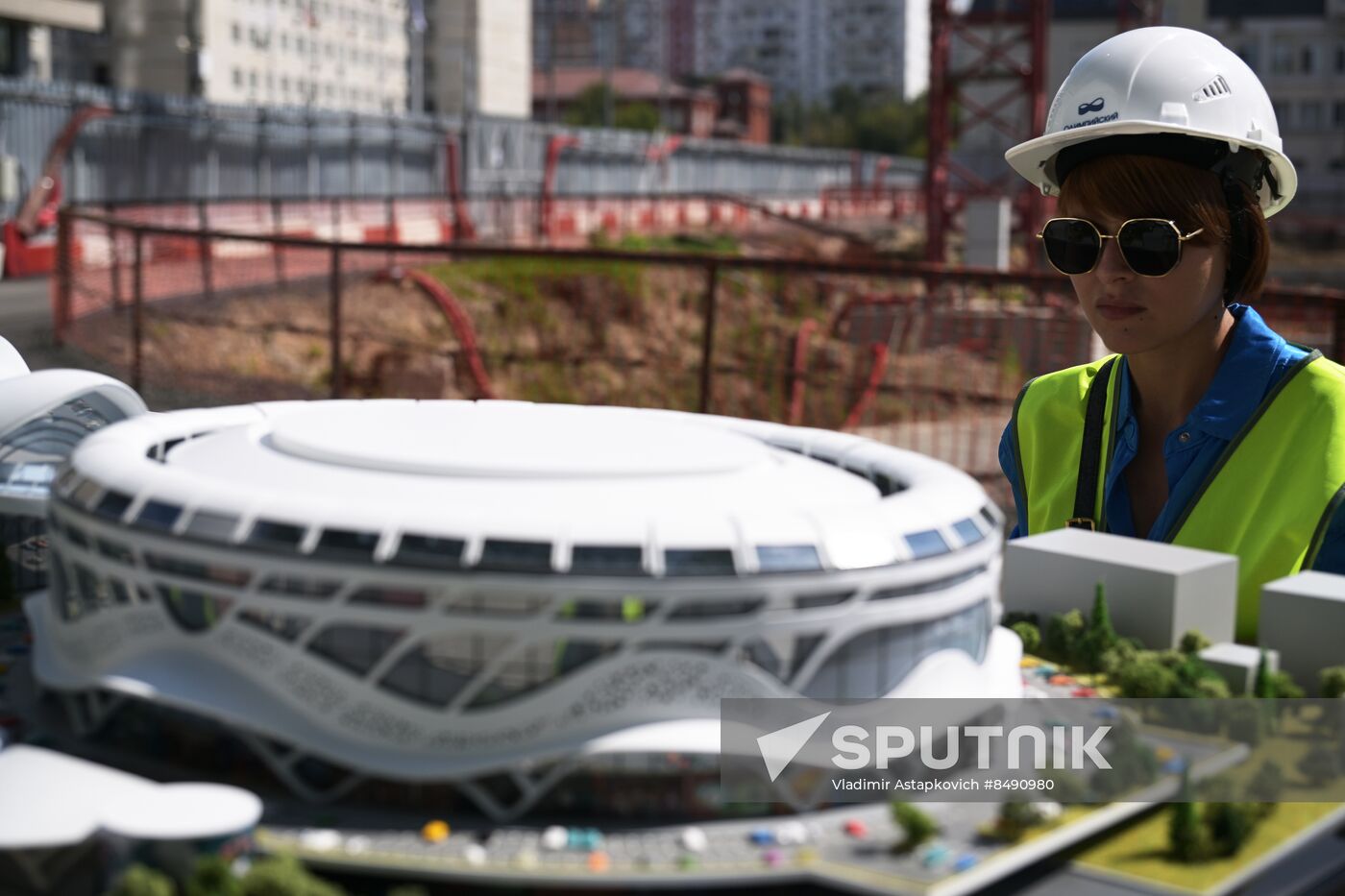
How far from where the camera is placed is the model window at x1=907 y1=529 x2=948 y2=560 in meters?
4.67

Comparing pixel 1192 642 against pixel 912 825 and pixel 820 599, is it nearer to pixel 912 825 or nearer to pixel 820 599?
pixel 820 599

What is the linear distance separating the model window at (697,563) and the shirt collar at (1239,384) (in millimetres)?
2494

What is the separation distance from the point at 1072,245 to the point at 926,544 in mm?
1371

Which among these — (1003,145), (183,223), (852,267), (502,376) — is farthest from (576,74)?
(852,267)

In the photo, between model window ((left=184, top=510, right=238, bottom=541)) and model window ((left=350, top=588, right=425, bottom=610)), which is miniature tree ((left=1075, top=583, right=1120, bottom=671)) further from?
model window ((left=184, top=510, right=238, bottom=541))

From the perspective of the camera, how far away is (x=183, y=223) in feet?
143

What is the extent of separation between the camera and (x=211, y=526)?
172 inches

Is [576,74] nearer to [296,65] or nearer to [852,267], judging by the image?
[296,65]

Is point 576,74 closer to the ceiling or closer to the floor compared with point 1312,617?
closer to the ceiling

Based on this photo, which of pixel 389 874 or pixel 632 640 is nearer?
pixel 389 874

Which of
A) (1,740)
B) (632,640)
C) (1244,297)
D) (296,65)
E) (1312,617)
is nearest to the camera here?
(632,640)

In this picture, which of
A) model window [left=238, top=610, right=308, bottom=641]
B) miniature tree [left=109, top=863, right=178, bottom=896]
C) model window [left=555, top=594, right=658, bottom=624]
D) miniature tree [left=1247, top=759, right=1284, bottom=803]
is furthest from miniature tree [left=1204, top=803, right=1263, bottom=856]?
miniature tree [left=109, top=863, right=178, bottom=896]

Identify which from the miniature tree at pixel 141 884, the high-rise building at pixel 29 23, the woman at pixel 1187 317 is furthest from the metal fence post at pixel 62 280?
the high-rise building at pixel 29 23

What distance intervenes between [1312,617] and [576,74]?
165 meters
